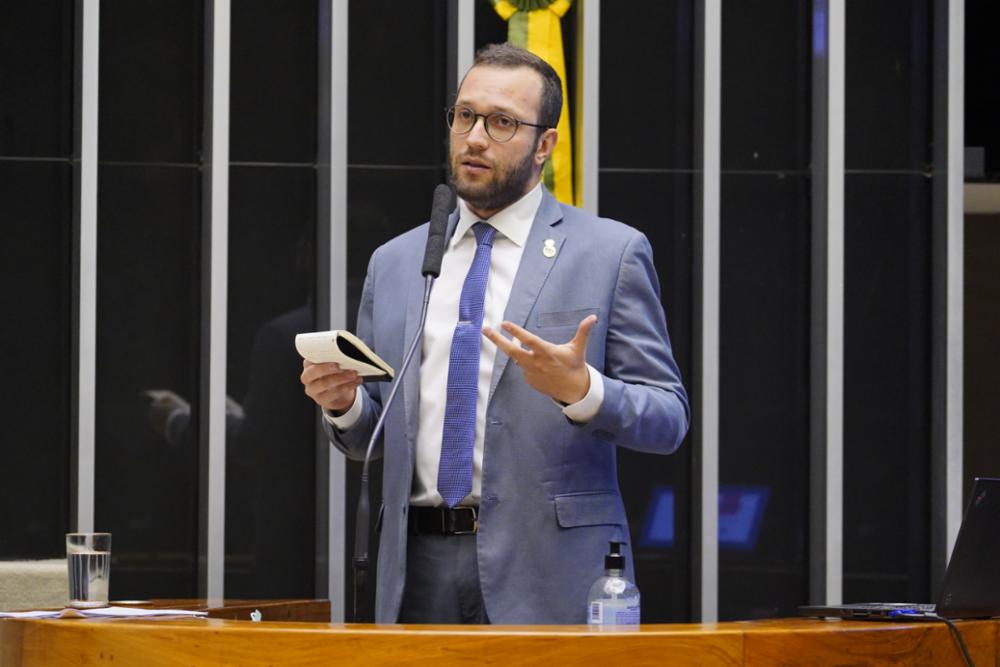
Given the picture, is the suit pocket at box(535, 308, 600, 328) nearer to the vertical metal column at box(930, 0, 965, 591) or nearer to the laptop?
the laptop

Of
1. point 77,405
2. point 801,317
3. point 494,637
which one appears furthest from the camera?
point 801,317

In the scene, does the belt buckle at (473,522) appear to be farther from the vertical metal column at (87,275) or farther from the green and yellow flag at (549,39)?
the vertical metal column at (87,275)

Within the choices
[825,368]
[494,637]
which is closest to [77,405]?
[825,368]

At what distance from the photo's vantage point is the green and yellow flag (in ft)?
14.8

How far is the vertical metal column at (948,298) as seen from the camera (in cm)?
479

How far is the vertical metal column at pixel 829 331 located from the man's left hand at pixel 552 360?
2669mm

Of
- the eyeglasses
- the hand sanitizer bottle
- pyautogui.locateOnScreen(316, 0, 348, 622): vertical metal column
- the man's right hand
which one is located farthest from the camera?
pyautogui.locateOnScreen(316, 0, 348, 622): vertical metal column

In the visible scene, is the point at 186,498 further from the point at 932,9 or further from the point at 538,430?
the point at 932,9

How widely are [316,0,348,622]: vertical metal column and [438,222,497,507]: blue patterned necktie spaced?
80.2 inches

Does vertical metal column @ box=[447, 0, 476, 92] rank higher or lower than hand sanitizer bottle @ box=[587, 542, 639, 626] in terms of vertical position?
higher

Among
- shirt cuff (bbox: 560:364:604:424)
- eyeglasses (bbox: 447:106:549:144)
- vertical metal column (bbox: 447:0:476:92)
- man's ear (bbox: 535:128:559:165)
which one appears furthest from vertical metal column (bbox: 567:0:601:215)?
shirt cuff (bbox: 560:364:604:424)

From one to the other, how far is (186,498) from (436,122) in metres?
1.49

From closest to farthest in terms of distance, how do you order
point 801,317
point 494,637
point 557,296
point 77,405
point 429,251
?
point 494,637 → point 429,251 → point 557,296 → point 77,405 → point 801,317

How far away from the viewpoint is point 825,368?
4789 millimetres
